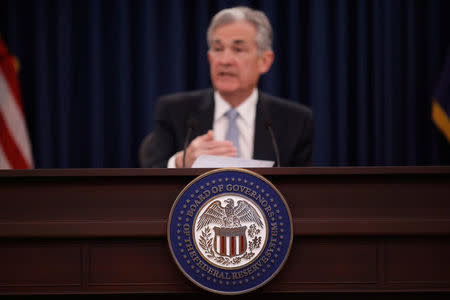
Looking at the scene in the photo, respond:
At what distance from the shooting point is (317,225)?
3.93 ft

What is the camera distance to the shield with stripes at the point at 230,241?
115 cm

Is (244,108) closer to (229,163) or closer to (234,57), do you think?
(234,57)

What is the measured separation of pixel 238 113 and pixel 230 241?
113 centimetres

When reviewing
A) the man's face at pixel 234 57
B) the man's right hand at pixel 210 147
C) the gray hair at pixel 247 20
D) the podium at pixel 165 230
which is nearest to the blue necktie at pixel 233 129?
the man's face at pixel 234 57

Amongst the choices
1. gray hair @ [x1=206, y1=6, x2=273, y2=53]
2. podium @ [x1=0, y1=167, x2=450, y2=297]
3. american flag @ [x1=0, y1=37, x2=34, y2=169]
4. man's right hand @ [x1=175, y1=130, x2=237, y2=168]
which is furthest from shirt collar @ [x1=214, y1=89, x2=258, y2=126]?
american flag @ [x1=0, y1=37, x2=34, y2=169]

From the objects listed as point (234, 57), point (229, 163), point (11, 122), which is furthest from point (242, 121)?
point (11, 122)

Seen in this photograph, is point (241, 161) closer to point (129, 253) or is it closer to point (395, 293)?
point (129, 253)

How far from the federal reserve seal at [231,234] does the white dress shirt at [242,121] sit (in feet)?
3.22

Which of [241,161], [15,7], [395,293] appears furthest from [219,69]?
[15,7]

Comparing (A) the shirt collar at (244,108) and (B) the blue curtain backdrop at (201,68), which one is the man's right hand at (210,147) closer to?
(A) the shirt collar at (244,108)

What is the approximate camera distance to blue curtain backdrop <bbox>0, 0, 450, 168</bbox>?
3266 mm

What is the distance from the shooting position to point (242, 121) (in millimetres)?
2189

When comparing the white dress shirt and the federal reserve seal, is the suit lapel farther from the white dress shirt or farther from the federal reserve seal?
the federal reserve seal

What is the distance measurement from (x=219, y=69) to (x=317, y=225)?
1190 mm
